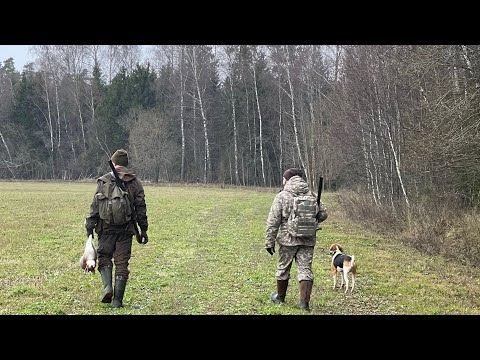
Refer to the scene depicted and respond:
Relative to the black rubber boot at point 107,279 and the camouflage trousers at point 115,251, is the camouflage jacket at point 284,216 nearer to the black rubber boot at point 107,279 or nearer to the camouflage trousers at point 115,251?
the camouflage trousers at point 115,251

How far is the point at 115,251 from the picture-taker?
22.7 feet

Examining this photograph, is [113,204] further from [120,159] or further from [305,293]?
[305,293]

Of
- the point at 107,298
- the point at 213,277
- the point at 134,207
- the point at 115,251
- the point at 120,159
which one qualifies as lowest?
the point at 213,277

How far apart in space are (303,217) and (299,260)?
0.62 m

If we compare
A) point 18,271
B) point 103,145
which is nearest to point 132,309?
point 18,271

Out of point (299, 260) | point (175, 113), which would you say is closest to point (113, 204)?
point (299, 260)

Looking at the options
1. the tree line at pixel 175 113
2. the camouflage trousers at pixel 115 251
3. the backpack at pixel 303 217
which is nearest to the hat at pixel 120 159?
the camouflage trousers at pixel 115 251

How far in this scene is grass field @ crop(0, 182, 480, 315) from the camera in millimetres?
7223

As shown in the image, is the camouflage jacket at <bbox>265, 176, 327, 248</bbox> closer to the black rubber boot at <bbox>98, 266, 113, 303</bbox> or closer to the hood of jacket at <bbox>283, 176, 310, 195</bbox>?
the hood of jacket at <bbox>283, 176, 310, 195</bbox>

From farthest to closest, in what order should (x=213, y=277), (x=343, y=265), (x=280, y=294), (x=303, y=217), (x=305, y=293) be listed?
1. (x=213, y=277)
2. (x=343, y=265)
3. (x=280, y=294)
4. (x=305, y=293)
5. (x=303, y=217)

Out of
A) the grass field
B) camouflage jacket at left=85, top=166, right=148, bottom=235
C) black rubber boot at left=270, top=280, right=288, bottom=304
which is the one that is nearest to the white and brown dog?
the grass field

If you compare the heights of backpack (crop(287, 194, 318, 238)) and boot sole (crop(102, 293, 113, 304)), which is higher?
backpack (crop(287, 194, 318, 238))

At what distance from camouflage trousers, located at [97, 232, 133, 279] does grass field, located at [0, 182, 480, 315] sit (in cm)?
55
